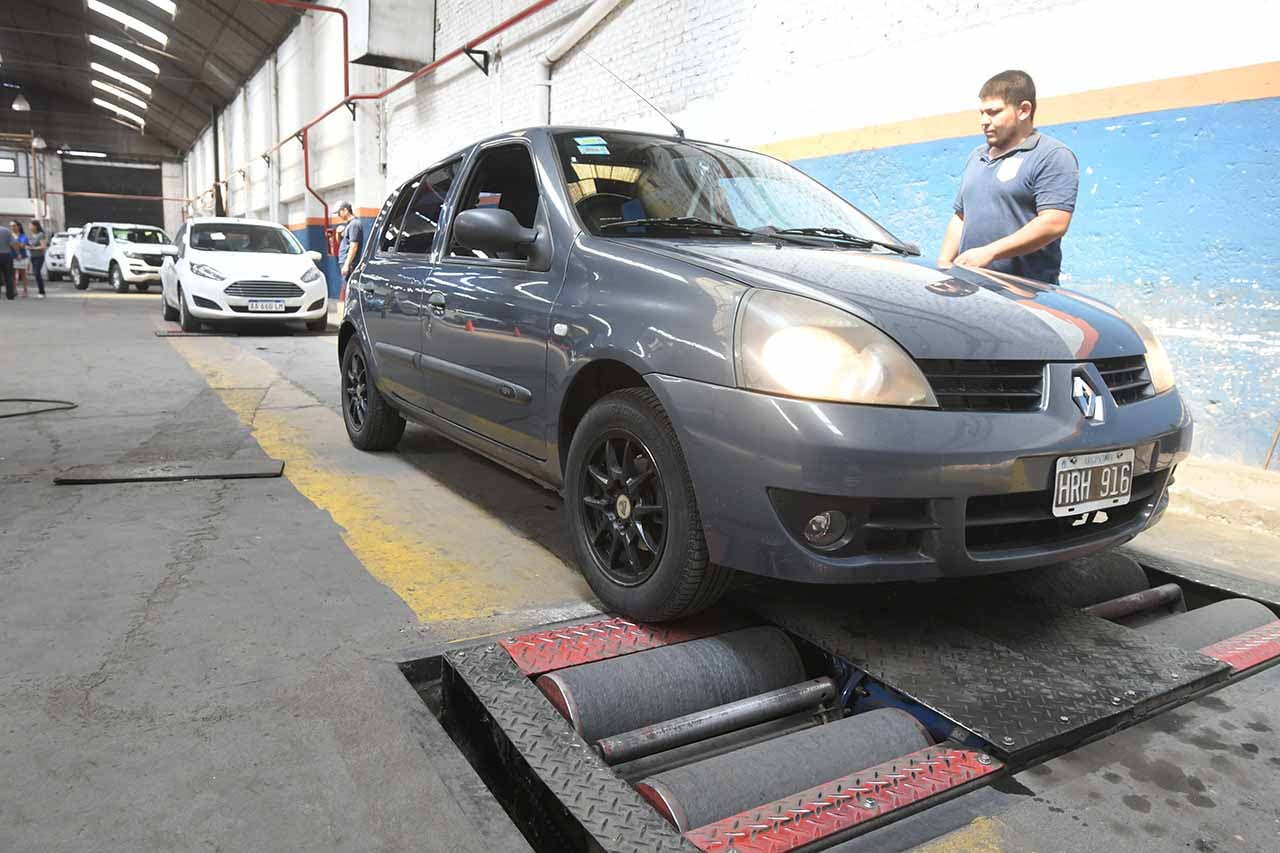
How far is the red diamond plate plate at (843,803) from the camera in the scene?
1.58m

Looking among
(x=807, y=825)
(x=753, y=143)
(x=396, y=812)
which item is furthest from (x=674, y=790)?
(x=753, y=143)

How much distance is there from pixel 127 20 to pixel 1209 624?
26417mm

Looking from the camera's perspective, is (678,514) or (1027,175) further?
(1027,175)

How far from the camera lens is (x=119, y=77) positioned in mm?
29359

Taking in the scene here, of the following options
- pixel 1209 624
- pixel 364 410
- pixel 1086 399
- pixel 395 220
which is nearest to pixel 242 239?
pixel 364 410

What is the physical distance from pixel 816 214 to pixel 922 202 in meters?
2.81

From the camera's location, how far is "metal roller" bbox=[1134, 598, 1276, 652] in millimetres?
2543

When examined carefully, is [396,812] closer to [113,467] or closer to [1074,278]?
[113,467]

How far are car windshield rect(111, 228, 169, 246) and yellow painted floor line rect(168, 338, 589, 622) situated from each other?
17.4 m

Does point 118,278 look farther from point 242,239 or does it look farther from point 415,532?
point 415,532

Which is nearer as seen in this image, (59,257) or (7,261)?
(7,261)

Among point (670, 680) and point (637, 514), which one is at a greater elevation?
point (637, 514)

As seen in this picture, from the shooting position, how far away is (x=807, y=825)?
1.62m

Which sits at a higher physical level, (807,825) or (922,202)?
(922,202)
